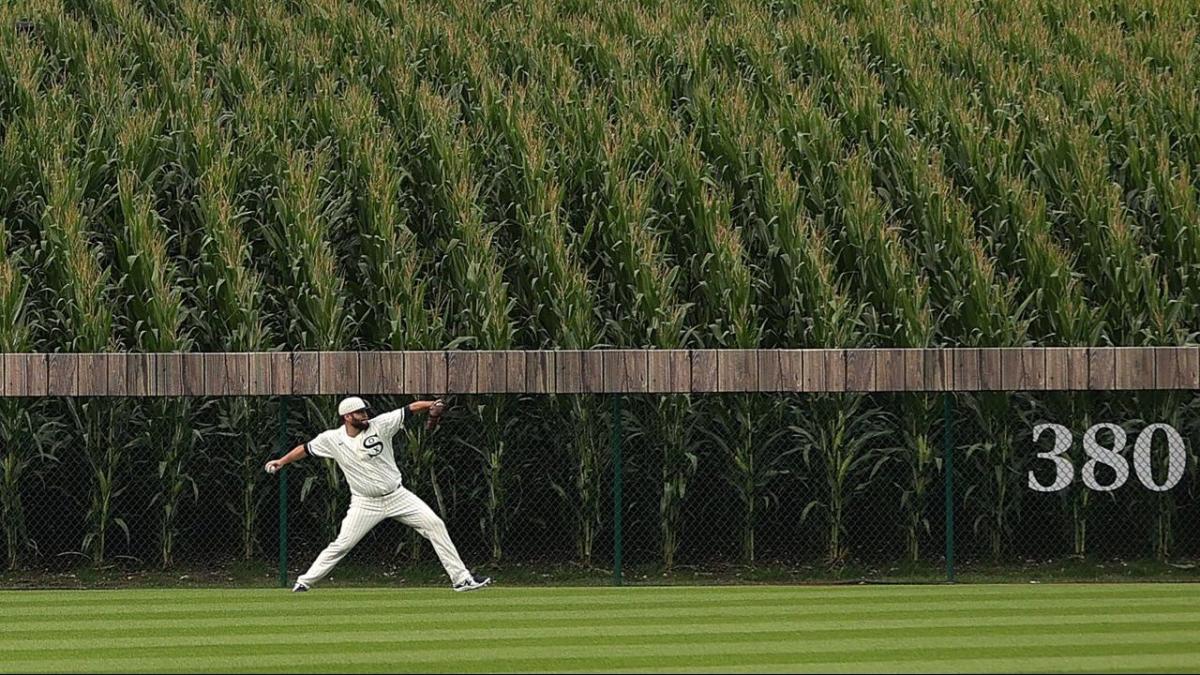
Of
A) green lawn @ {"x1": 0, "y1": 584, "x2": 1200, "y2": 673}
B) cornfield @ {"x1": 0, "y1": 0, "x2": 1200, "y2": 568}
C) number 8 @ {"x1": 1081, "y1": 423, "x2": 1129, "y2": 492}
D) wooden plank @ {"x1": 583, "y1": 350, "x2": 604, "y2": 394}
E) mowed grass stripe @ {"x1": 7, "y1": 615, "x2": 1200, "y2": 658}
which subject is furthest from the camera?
cornfield @ {"x1": 0, "y1": 0, "x2": 1200, "y2": 568}

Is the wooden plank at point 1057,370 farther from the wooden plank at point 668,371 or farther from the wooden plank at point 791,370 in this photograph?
the wooden plank at point 668,371

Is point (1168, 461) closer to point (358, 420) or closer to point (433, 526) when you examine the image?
point (433, 526)

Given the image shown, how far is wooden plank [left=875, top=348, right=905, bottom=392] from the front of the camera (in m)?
16.6

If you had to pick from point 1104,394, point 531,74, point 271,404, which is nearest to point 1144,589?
point 1104,394

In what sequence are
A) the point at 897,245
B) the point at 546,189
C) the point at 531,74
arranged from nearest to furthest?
the point at 897,245
the point at 546,189
the point at 531,74

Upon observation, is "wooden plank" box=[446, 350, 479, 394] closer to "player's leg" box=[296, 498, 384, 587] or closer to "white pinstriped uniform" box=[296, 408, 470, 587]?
"white pinstriped uniform" box=[296, 408, 470, 587]

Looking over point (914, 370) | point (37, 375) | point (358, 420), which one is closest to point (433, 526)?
point (358, 420)

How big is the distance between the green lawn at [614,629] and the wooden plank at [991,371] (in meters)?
1.86

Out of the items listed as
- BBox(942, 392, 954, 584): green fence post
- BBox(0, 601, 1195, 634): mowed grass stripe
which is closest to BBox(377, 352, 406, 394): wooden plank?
BBox(0, 601, 1195, 634): mowed grass stripe

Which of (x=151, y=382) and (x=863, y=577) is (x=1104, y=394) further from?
(x=151, y=382)

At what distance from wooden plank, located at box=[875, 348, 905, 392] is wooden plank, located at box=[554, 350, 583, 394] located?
2.61 m

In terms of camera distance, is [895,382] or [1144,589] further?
[895,382]

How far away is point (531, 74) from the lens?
27.2 metres

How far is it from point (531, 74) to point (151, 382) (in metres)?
11.6
